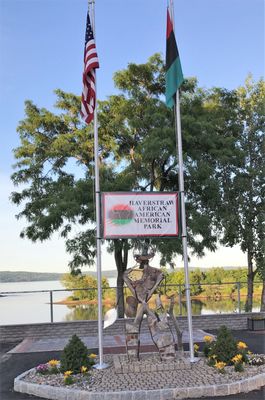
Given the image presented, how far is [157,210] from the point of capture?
9.59 m

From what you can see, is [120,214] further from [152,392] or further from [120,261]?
[120,261]

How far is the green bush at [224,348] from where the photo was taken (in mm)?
8562

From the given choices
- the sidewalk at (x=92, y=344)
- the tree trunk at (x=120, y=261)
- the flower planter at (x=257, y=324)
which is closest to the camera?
the sidewalk at (x=92, y=344)

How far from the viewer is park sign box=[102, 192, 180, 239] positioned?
9.38 m

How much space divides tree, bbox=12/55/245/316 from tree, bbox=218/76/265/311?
0.50m

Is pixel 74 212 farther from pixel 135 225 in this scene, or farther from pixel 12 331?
pixel 135 225

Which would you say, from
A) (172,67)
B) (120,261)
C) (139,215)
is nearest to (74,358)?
(139,215)

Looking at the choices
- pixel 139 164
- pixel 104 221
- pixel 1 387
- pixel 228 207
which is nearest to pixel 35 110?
pixel 139 164

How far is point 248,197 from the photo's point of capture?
17.6 m

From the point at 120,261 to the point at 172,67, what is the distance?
8.89m

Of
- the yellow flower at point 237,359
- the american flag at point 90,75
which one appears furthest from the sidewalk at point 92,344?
the american flag at point 90,75

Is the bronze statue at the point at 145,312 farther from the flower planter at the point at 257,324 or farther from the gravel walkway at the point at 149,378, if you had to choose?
the flower planter at the point at 257,324

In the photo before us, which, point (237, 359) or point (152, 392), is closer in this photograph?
point (152, 392)

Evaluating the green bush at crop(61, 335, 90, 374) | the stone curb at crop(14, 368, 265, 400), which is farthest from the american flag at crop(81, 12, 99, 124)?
the stone curb at crop(14, 368, 265, 400)
